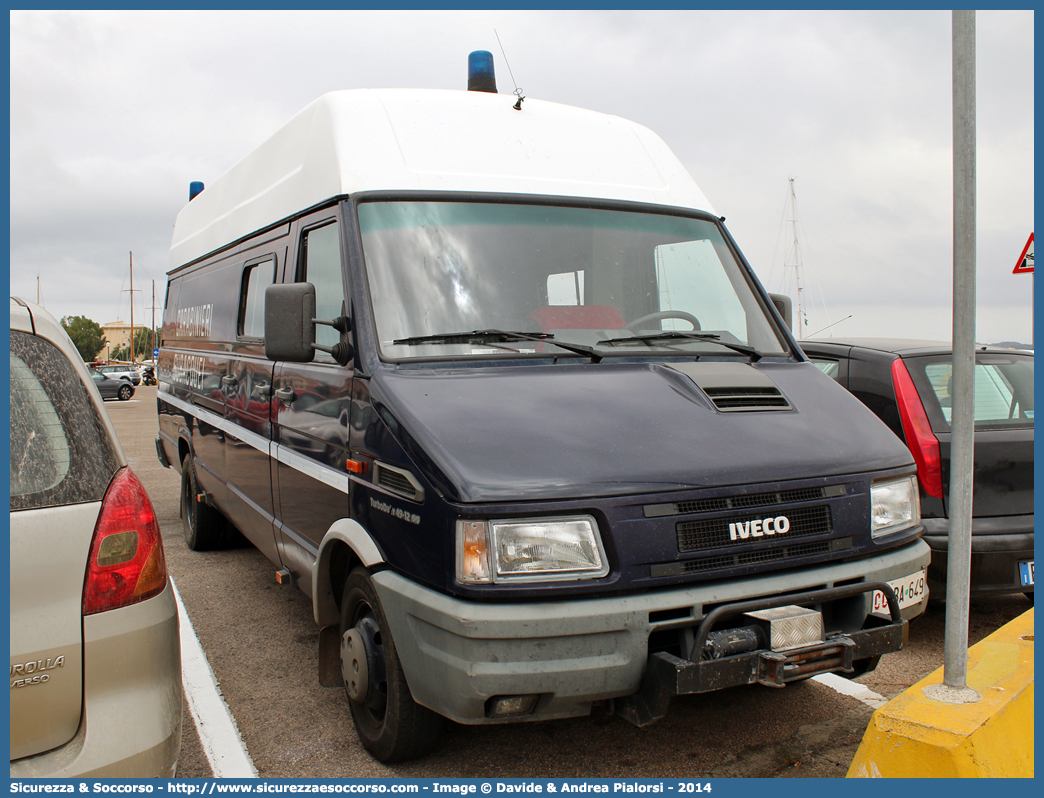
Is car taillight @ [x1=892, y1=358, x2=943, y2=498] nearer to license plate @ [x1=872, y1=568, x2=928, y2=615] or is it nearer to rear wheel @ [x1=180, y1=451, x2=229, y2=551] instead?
license plate @ [x1=872, y1=568, x2=928, y2=615]

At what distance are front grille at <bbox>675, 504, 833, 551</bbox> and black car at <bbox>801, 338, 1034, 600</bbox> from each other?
5.29 feet

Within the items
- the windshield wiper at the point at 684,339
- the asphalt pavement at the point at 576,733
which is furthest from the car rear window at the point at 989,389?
the windshield wiper at the point at 684,339

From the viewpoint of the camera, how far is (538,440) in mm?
2936

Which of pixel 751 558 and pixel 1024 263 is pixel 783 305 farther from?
pixel 1024 263

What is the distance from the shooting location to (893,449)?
3.44 m

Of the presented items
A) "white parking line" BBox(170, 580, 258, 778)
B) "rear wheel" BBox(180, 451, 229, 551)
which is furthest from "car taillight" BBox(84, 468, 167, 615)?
"rear wheel" BBox(180, 451, 229, 551)

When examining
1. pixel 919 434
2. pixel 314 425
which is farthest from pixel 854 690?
pixel 314 425

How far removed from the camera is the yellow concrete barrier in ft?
8.32

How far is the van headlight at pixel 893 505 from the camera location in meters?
3.29

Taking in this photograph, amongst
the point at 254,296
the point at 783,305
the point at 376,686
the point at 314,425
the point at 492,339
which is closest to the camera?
the point at 376,686

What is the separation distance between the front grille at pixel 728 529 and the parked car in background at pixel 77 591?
5.54 feet

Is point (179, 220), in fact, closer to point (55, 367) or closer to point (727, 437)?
point (55, 367)

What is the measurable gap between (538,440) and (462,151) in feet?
5.86

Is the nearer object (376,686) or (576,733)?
(376,686)
